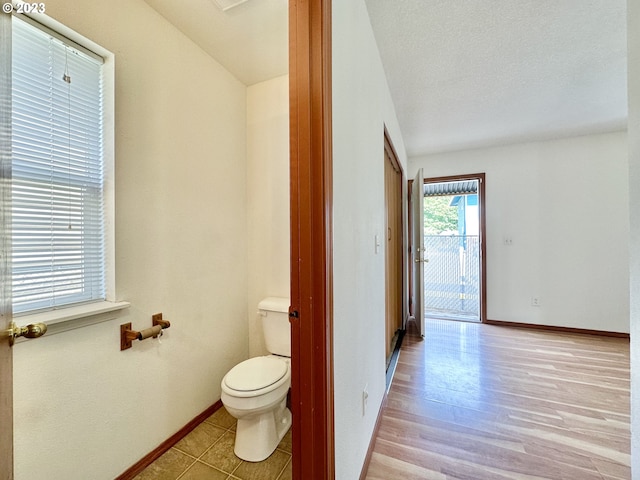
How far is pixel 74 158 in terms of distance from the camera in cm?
114

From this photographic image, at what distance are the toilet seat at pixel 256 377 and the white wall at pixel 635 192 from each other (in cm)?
138

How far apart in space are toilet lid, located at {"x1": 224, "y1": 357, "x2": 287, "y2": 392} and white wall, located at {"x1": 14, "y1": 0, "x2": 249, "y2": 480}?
1.23 feet

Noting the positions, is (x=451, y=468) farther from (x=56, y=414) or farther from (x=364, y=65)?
(x=364, y=65)

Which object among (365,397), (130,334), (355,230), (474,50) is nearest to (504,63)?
(474,50)

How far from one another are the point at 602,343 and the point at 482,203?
1.98 m

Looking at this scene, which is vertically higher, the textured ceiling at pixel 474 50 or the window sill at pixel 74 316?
the textured ceiling at pixel 474 50

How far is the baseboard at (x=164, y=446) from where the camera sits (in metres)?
1.28

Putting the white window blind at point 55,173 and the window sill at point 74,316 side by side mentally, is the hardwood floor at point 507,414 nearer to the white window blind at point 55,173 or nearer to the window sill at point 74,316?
the window sill at point 74,316

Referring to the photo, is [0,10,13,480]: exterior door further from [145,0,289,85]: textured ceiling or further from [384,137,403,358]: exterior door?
[384,137,403,358]: exterior door

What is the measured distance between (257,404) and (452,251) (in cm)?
399

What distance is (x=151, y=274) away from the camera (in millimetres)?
1411

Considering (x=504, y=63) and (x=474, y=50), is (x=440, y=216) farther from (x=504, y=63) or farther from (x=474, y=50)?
(x=474, y=50)

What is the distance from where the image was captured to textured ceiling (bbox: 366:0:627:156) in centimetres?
140

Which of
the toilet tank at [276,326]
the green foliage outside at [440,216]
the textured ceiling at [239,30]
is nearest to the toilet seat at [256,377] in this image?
the toilet tank at [276,326]
